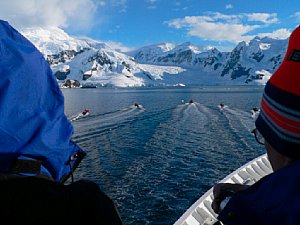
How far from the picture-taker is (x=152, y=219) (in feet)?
36.7

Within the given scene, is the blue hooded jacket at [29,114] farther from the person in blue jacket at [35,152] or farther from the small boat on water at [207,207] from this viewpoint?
the small boat on water at [207,207]

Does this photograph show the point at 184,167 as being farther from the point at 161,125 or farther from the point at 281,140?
the point at 281,140

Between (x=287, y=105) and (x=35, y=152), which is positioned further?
(x=35, y=152)

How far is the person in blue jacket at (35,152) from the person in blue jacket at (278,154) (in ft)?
1.82

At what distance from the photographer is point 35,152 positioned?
164 centimetres

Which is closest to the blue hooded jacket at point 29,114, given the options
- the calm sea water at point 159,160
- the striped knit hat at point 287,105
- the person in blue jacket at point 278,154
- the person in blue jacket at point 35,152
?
the person in blue jacket at point 35,152

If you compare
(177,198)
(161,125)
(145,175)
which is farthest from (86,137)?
(177,198)

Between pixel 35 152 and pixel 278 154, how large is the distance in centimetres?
114

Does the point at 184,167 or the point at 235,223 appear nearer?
the point at 235,223

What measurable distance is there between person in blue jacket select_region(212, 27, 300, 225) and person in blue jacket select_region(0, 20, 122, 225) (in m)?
0.55

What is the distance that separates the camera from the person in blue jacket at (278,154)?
3.94ft

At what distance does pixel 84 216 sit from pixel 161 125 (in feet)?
96.2

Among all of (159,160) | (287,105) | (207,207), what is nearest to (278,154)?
(287,105)

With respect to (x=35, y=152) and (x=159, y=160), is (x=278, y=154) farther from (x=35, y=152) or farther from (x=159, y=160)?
(x=159, y=160)
